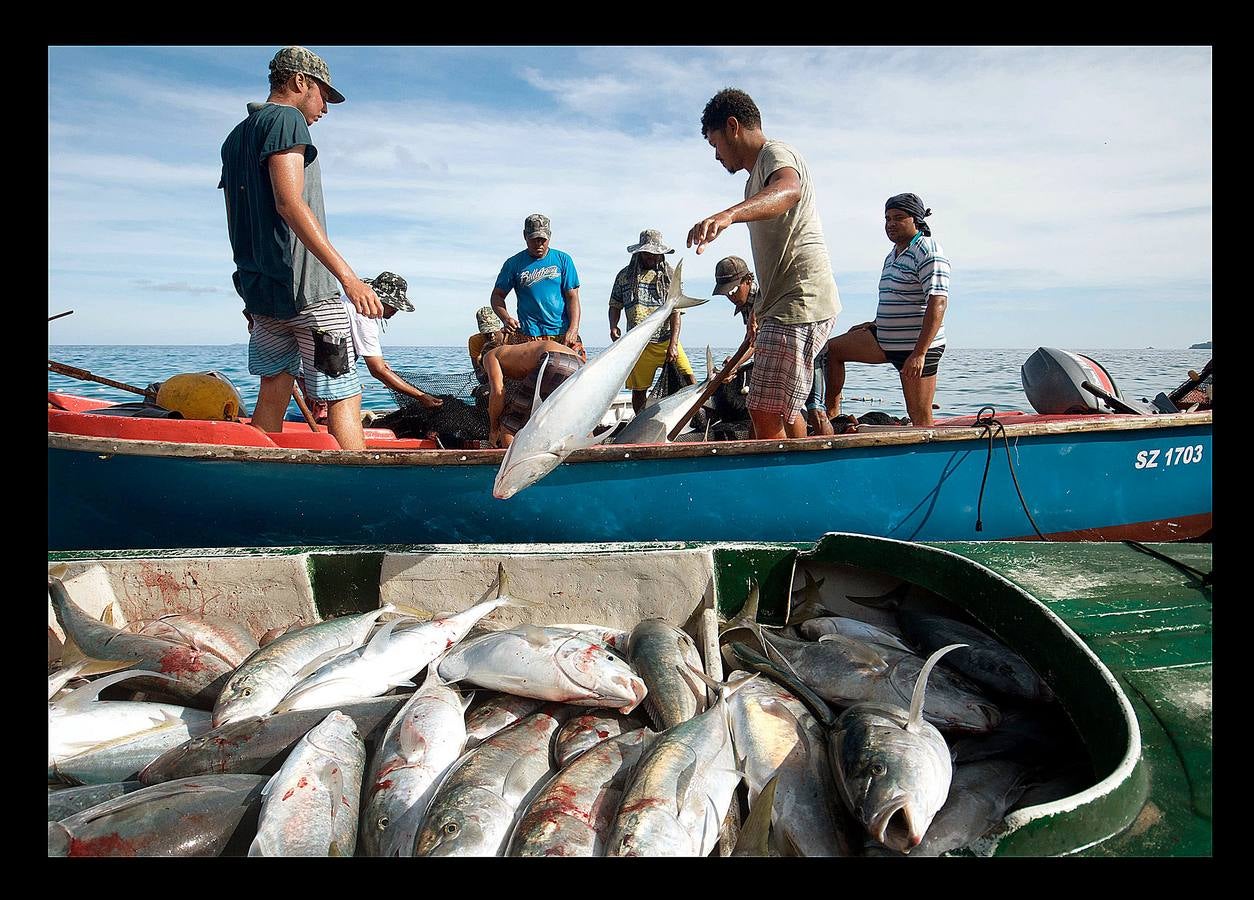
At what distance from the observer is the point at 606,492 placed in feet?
15.1

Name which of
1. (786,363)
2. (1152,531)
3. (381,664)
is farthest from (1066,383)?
(381,664)

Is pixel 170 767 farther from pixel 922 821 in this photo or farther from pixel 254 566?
pixel 922 821

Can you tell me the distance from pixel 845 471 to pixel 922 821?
2.89 metres

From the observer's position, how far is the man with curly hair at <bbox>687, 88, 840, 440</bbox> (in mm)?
4508

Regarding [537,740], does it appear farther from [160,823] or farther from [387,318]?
[387,318]

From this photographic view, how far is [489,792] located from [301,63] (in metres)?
3.94

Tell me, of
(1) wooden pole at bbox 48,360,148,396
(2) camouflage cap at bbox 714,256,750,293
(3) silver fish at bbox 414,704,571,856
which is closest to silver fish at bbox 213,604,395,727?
(3) silver fish at bbox 414,704,571,856

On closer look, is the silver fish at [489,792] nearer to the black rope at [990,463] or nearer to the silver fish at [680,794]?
the silver fish at [680,794]

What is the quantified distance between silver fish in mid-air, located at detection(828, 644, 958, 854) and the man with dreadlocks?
11.7ft

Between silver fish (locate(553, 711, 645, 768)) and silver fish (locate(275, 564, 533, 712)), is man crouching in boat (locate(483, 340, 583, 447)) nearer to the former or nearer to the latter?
silver fish (locate(275, 564, 533, 712))

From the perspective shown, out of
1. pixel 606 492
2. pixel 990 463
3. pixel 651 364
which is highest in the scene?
pixel 651 364

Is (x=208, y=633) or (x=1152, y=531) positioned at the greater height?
(x=1152, y=531)

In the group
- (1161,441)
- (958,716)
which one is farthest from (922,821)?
(1161,441)

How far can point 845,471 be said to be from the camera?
4.74m
